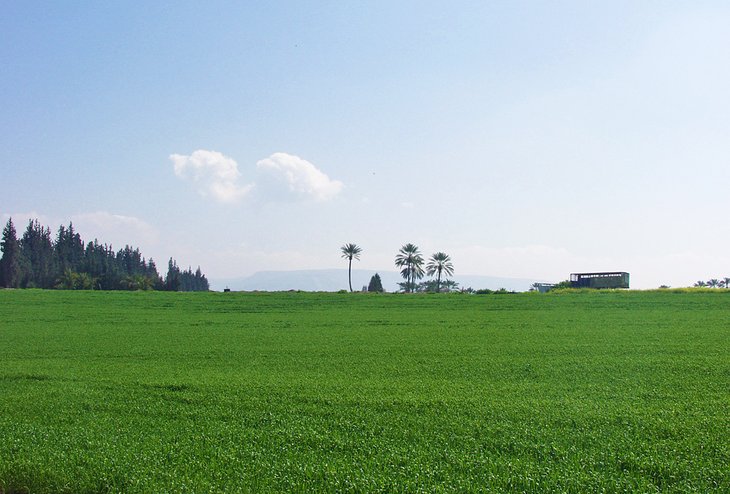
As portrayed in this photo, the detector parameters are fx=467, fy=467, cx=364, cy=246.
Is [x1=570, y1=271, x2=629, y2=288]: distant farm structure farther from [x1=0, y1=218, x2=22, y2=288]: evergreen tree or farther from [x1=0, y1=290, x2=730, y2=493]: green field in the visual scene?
[x1=0, y1=218, x2=22, y2=288]: evergreen tree

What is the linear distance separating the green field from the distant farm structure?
52542 millimetres

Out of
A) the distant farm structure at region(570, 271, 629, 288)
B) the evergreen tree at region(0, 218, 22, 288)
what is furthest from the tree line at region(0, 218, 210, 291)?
the distant farm structure at region(570, 271, 629, 288)

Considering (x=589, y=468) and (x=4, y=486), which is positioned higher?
(x=589, y=468)

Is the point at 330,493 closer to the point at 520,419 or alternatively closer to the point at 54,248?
the point at 520,419

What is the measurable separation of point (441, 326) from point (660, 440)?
20107 millimetres

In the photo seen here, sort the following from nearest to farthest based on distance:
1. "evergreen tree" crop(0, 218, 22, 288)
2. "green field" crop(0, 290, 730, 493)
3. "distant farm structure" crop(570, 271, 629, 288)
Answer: "green field" crop(0, 290, 730, 493) < "distant farm structure" crop(570, 271, 629, 288) < "evergreen tree" crop(0, 218, 22, 288)

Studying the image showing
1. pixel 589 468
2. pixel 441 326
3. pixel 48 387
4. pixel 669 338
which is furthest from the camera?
pixel 441 326

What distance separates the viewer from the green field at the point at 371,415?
21.2 feet

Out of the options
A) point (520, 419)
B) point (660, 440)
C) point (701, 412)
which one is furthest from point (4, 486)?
point (701, 412)

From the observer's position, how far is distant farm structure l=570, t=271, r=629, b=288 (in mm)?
67938

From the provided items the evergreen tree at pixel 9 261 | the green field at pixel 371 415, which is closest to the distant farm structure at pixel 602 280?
the green field at pixel 371 415

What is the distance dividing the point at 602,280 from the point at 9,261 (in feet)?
378

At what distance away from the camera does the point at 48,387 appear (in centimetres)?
1213

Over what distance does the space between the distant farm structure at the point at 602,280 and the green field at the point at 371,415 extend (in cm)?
5254
